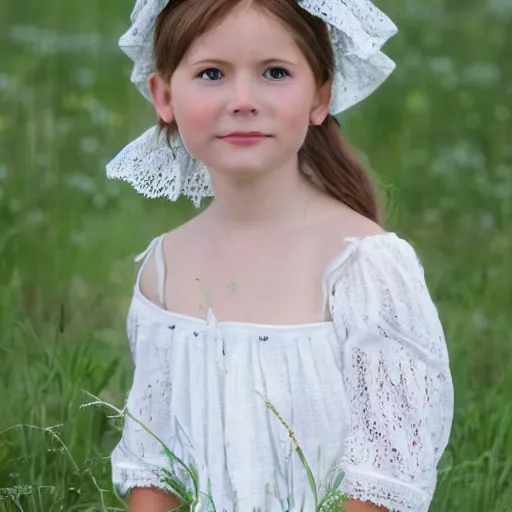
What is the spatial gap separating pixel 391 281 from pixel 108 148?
2.43 meters

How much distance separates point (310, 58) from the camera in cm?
254

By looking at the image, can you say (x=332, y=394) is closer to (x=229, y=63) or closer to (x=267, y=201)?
(x=267, y=201)

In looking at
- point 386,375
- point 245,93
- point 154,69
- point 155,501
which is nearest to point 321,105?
point 245,93

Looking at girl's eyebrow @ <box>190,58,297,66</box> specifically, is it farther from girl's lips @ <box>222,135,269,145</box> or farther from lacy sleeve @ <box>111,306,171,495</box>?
lacy sleeve @ <box>111,306,171,495</box>

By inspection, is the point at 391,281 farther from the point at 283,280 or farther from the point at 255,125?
the point at 255,125

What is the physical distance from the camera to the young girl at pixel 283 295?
248 centimetres

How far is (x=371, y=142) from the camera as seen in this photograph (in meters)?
4.72

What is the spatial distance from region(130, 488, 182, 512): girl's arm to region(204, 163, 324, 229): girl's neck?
0.55 m

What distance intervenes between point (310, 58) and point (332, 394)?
2.00ft

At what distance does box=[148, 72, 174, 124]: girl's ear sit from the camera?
2.69 metres

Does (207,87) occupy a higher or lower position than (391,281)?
higher

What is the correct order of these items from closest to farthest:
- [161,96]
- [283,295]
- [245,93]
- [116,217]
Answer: [245,93] < [283,295] < [161,96] < [116,217]

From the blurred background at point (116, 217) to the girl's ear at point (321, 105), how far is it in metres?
0.51

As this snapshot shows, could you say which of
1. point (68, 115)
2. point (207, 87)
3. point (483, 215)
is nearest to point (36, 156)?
point (68, 115)
